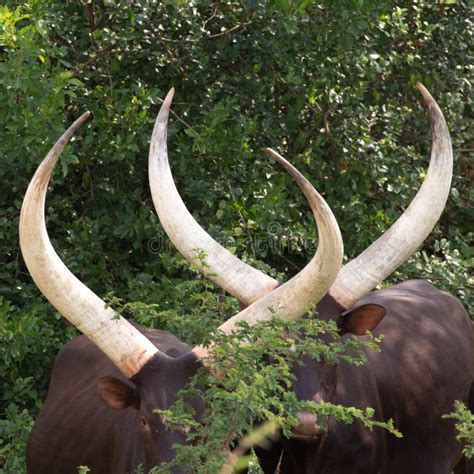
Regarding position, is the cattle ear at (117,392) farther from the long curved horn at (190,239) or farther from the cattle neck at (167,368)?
the long curved horn at (190,239)

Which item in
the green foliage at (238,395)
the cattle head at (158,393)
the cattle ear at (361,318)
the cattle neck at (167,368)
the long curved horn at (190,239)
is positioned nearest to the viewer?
the green foliage at (238,395)

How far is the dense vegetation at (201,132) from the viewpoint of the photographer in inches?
281

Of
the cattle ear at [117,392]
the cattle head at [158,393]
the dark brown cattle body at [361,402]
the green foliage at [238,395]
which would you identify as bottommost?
the dark brown cattle body at [361,402]

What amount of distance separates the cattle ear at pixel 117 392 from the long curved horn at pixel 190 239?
691 mm

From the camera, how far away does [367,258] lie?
5.84 metres

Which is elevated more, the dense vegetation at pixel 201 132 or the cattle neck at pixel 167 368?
the cattle neck at pixel 167 368

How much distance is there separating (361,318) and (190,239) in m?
0.78

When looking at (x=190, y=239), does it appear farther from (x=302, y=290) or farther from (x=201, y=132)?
(x=201, y=132)

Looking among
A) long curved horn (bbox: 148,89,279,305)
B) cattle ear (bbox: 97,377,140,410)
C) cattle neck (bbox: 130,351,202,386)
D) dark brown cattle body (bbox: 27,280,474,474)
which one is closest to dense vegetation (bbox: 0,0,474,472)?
dark brown cattle body (bbox: 27,280,474,474)

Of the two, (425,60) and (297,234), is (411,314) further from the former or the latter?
(425,60)

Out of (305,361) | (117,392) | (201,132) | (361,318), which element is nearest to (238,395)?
(117,392)

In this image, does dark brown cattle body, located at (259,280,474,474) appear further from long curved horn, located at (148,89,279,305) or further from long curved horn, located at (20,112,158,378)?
long curved horn, located at (20,112,158,378)

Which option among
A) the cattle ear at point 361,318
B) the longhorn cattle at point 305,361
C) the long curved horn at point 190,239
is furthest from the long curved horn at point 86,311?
the cattle ear at point 361,318

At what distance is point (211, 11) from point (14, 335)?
7.72 ft
